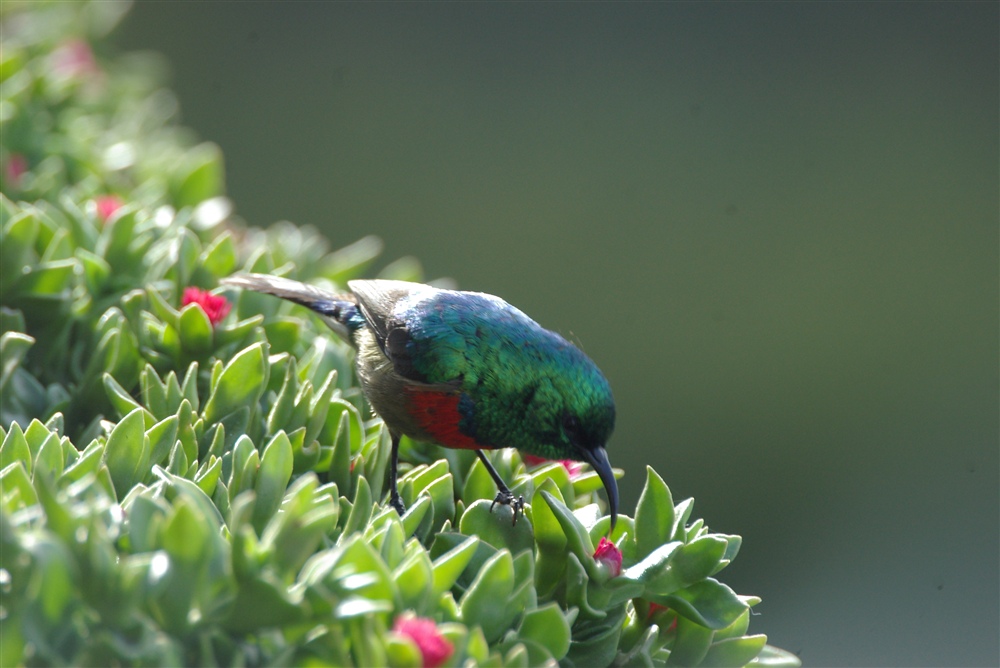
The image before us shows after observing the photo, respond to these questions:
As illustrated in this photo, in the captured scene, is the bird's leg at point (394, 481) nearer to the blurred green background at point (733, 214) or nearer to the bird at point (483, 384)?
the bird at point (483, 384)

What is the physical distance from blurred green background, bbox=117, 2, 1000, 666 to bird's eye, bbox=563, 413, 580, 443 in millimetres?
2983

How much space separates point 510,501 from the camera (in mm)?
2051

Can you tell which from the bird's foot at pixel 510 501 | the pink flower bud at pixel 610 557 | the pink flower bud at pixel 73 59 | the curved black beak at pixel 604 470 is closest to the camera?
the pink flower bud at pixel 610 557

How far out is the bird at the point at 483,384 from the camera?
2314 millimetres

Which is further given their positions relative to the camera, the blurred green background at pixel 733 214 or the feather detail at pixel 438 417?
the blurred green background at pixel 733 214

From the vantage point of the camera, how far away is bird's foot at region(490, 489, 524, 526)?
1945mm

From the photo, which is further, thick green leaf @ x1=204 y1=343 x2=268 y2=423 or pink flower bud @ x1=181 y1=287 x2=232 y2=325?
pink flower bud @ x1=181 y1=287 x2=232 y2=325

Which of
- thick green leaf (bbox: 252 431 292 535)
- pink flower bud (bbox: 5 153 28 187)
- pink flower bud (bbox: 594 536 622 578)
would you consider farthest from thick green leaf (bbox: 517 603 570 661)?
pink flower bud (bbox: 5 153 28 187)

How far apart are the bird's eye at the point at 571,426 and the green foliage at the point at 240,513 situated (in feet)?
0.35

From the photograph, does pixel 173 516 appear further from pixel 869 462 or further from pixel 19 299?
pixel 869 462

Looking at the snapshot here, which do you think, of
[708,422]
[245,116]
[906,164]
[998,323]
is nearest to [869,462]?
[708,422]

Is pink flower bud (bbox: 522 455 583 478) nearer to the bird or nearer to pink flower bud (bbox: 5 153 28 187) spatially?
the bird

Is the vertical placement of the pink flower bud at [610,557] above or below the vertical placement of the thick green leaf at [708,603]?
above

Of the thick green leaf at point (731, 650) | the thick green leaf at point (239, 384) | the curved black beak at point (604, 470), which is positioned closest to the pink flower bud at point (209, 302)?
the thick green leaf at point (239, 384)
